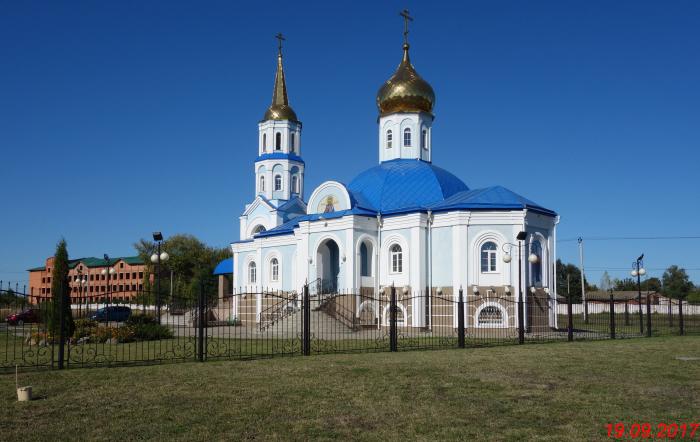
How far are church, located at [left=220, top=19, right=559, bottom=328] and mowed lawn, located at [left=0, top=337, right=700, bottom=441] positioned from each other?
1136 cm

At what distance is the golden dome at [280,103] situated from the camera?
41.6m

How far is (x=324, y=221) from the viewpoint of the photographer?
31.2 metres

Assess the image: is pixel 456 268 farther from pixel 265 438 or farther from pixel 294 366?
pixel 265 438

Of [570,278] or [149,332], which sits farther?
[570,278]

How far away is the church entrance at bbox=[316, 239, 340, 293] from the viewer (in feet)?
105

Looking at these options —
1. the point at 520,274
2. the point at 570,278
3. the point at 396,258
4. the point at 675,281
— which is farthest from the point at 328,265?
the point at 675,281

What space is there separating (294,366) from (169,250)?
55.1 metres

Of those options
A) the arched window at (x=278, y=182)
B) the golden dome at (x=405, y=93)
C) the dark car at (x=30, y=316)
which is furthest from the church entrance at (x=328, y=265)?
the dark car at (x=30, y=316)

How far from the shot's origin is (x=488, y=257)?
1126 inches

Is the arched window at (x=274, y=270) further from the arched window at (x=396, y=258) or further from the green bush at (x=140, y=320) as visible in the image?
the green bush at (x=140, y=320)

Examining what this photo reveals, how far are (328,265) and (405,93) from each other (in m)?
9.72

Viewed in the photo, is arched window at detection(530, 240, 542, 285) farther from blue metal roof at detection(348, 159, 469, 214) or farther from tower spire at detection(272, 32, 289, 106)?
tower spire at detection(272, 32, 289, 106)

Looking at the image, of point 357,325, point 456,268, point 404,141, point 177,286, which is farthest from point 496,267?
point 177,286

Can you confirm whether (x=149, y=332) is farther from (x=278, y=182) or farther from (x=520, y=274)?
(x=278, y=182)
